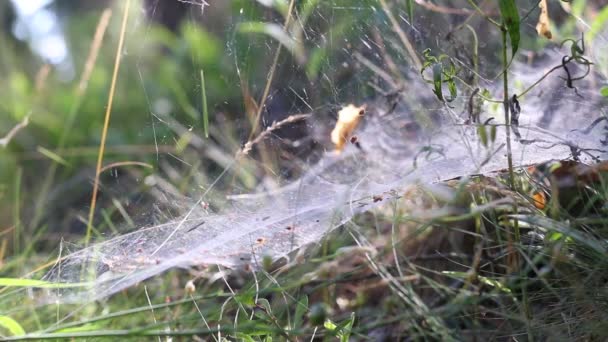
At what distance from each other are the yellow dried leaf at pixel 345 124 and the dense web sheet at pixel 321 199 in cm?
7

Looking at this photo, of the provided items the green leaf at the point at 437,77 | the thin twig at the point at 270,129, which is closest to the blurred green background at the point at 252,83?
the thin twig at the point at 270,129

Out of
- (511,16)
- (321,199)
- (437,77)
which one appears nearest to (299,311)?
(321,199)

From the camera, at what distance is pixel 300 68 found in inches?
61.3

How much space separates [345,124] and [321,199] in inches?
9.1

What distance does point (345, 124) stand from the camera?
155cm

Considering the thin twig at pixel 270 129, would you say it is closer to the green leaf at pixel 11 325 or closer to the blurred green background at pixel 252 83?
the blurred green background at pixel 252 83

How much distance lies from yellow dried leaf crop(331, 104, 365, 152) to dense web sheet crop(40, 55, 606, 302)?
73 mm

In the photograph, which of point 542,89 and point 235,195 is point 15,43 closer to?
point 235,195

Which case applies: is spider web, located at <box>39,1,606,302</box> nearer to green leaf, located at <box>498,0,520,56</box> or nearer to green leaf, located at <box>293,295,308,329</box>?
green leaf, located at <box>293,295,308,329</box>

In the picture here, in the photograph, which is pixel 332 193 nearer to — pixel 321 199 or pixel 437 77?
pixel 321 199

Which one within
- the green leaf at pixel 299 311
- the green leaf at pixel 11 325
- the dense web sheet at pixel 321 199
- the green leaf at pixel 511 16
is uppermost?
the green leaf at pixel 511 16

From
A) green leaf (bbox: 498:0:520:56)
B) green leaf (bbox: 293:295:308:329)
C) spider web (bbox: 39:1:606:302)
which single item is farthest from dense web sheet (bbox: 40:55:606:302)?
green leaf (bbox: 498:0:520:56)

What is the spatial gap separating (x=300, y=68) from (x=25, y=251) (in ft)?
2.80

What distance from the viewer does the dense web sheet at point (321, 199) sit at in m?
1.27
